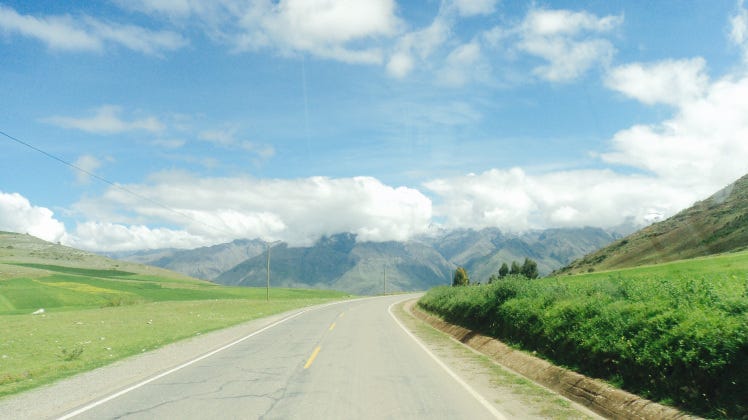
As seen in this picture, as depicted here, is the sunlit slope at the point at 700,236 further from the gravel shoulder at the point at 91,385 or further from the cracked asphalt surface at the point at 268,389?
the gravel shoulder at the point at 91,385

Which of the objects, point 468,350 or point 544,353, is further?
point 468,350

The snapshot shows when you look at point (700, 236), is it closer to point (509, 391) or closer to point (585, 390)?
point (585, 390)

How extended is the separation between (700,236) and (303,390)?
7070 centimetres

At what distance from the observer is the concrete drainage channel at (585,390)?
274 inches

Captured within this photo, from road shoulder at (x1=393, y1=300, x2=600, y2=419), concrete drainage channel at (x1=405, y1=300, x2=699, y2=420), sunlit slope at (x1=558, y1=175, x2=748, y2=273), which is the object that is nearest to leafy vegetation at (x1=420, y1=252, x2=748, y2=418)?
concrete drainage channel at (x1=405, y1=300, x2=699, y2=420)

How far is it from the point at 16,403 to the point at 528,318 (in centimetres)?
1246

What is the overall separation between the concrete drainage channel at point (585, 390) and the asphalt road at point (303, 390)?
76.8 inches

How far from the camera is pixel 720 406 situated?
614 cm

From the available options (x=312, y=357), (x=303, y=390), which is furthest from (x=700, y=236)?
(x=303, y=390)

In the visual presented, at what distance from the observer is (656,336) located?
7.89m

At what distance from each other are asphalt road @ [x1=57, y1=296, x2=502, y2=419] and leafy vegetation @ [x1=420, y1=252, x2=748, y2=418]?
265 centimetres

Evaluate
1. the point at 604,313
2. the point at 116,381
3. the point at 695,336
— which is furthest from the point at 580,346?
Result: the point at 116,381

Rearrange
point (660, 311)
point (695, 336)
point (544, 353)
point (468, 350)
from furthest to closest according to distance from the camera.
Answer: point (468, 350) → point (544, 353) → point (660, 311) → point (695, 336)

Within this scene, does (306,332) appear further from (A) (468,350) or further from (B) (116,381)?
(B) (116,381)
